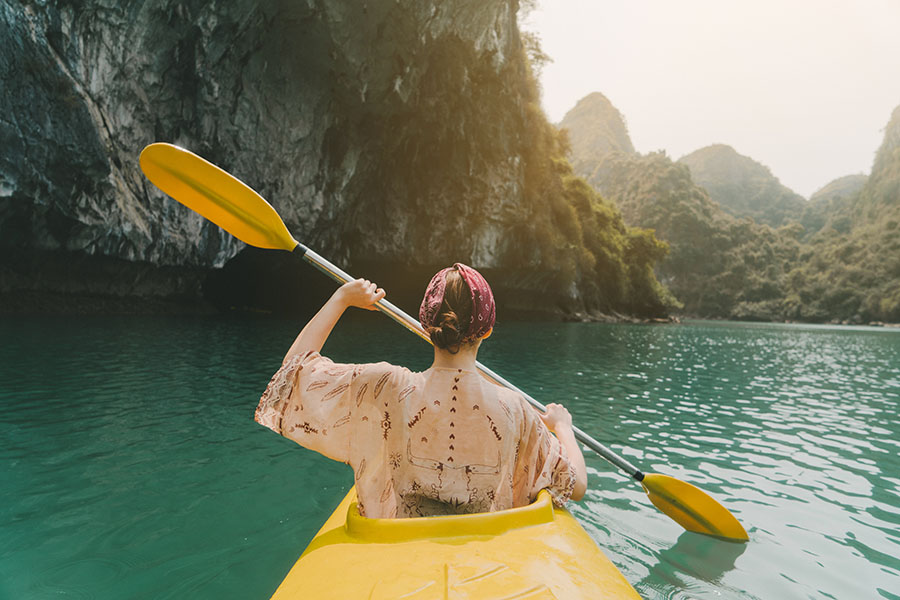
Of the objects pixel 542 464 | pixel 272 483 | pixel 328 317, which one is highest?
pixel 328 317

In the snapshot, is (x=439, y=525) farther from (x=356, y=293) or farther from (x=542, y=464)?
(x=356, y=293)

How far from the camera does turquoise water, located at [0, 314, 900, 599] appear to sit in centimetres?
243

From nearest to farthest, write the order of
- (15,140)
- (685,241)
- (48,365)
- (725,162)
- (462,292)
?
(462,292)
(48,365)
(15,140)
(685,241)
(725,162)

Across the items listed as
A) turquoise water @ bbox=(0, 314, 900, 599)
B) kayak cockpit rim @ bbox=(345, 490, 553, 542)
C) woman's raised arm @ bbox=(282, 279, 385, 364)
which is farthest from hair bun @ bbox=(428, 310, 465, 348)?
turquoise water @ bbox=(0, 314, 900, 599)

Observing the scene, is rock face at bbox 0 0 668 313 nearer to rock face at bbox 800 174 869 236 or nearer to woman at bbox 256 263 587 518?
woman at bbox 256 263 587 518

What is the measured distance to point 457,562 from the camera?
1.25m

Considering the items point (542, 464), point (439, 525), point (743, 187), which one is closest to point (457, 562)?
point (439, 525)

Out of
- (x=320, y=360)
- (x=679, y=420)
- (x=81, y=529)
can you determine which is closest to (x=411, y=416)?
(x=320, y=360)

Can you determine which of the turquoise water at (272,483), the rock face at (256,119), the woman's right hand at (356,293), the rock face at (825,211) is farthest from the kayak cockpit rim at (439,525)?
the rock face at (825,211)

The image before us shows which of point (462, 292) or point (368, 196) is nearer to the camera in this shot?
point (462, 292)

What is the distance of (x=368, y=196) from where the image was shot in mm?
21234

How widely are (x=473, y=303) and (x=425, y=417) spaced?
1.26 feet

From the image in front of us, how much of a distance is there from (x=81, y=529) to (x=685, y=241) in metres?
78.9

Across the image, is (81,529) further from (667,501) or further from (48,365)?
(48,365)
